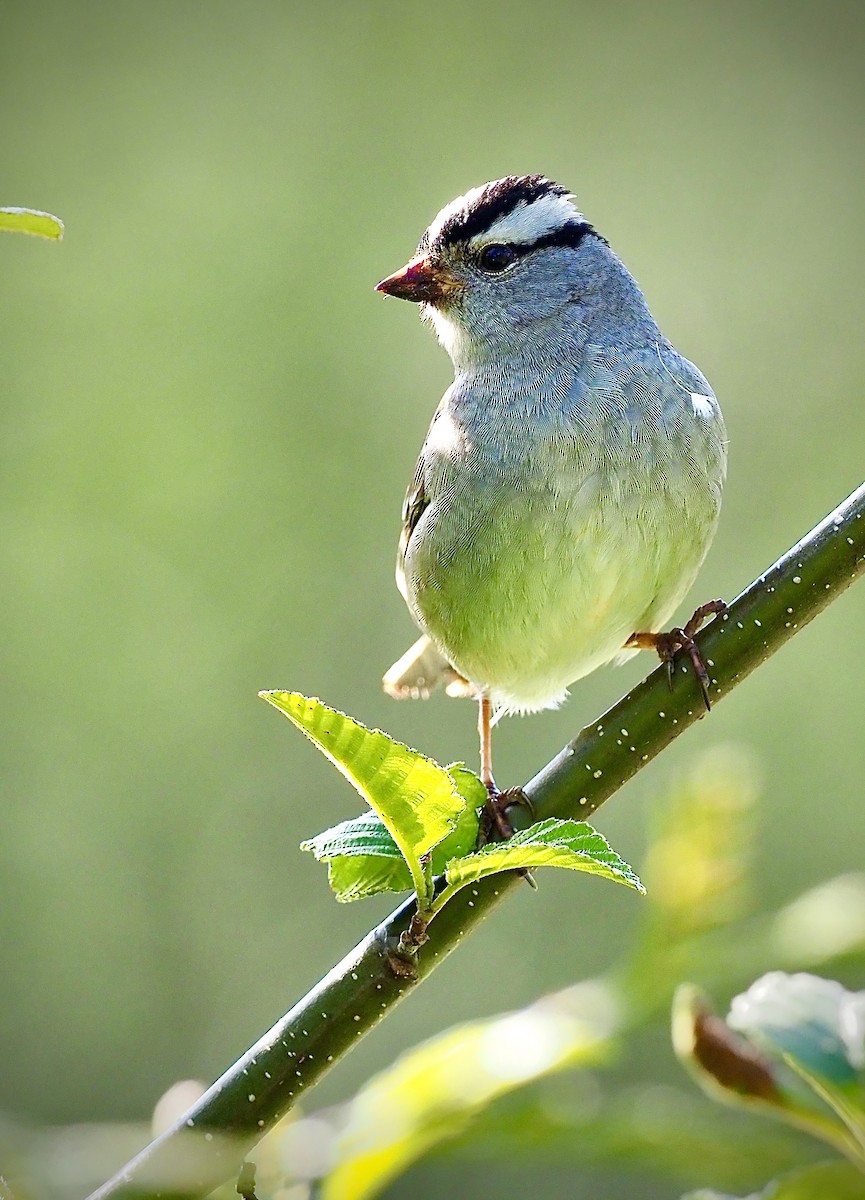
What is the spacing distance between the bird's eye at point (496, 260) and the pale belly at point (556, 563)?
754 mm

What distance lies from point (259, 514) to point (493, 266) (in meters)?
4.21

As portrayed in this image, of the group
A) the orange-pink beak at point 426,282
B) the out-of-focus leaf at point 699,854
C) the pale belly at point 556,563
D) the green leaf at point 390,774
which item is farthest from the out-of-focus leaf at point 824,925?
the orange-pink beak at point 426,282

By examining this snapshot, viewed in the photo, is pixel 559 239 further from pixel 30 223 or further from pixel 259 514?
pixel 259 514

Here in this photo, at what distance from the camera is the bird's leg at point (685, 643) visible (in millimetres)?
1856

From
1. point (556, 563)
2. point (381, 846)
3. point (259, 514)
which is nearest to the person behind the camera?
point (381, 846)

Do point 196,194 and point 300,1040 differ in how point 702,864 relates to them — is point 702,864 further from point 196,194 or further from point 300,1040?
point 196,194

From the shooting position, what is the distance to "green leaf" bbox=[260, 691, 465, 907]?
4.34 ft

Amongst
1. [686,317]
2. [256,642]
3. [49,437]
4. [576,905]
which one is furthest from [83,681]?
[686,317]

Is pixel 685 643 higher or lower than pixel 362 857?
higher

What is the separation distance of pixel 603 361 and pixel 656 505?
0.45 meters

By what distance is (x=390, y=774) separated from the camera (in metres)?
1.35

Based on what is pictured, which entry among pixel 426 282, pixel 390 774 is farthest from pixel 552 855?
pixel 426 282

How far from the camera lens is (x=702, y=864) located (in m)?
1.76

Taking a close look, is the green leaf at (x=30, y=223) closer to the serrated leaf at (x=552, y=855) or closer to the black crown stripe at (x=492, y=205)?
the serrated leaf at (x=552, y=855)
